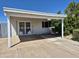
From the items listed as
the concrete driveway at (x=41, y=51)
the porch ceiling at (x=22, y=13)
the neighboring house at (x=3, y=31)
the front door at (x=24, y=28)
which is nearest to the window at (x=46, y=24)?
the front door at (x=24, y=28)

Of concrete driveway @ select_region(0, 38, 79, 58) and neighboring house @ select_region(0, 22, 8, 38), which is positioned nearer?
concrete driveway @ select_region(0, 38, 79, 58)

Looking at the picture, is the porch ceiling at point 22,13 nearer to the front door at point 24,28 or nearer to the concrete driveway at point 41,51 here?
the concrete driveway at point 41,51

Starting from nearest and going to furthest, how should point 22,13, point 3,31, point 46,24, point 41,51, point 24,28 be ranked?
point 41,51 < point 22,13 < point 3,31 < point 24,28 < point 46,24

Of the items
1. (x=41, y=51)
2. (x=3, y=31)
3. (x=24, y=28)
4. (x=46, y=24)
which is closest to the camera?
(x=41, y=51)

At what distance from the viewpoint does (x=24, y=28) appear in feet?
53.5

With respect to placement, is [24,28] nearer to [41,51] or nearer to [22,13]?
[22,13]

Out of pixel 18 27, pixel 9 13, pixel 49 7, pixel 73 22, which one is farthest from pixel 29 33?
pixel 49 7

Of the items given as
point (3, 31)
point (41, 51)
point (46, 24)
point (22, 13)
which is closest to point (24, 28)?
point (3, 31)

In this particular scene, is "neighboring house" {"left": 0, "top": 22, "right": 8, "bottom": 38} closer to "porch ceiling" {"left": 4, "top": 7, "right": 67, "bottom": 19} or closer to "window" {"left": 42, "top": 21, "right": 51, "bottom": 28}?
"porch ceiling" {"left": 4, "top": 7, "right": 67, "bottom": 19}

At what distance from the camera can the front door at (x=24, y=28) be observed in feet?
52.6

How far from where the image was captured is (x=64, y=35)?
14.2 meters

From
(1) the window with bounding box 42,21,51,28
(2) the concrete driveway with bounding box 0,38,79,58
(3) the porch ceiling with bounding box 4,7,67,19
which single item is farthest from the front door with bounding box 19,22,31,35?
(2) the concrete driveway with bounding box 0,38,79,58

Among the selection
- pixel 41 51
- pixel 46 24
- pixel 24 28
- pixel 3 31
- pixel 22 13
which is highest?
pixel 22 13

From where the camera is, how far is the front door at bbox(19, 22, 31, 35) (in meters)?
16.0
